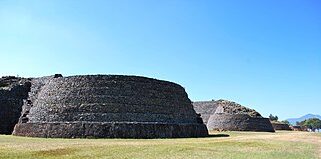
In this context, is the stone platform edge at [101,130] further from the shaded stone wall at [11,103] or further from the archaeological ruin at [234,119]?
the archaeological ruin at [234,119]

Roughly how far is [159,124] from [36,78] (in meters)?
18.4

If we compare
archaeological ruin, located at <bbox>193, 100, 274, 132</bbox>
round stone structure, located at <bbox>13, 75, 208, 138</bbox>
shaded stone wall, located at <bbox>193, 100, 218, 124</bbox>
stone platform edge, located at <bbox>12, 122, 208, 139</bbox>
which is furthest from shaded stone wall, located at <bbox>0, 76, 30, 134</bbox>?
shaded stone wall, located at <bbox>193, 100, 218, 124</bbox>

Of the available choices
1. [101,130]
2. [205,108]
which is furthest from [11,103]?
[205,108]

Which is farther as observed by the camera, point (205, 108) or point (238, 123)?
point (205, 108)

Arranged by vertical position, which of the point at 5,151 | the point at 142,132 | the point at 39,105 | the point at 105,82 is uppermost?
the point at 105,82

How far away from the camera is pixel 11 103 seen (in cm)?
4072

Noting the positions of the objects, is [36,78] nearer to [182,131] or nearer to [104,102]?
[104,102]

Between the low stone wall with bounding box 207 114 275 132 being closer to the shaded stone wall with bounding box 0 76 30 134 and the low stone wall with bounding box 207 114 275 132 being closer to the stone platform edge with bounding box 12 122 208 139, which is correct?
the stone platform edge with bounding box 12 122 208 139

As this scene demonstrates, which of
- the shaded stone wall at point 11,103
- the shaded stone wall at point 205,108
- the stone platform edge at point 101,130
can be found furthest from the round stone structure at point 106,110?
the shaded stone wall at point 205,108

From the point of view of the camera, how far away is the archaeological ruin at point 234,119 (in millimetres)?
67750

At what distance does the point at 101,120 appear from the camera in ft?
108

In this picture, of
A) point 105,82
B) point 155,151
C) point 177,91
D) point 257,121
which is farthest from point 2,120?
point 257,121

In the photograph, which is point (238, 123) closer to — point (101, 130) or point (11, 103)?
point (11, 103)

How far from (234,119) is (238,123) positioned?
1067 millimetres
